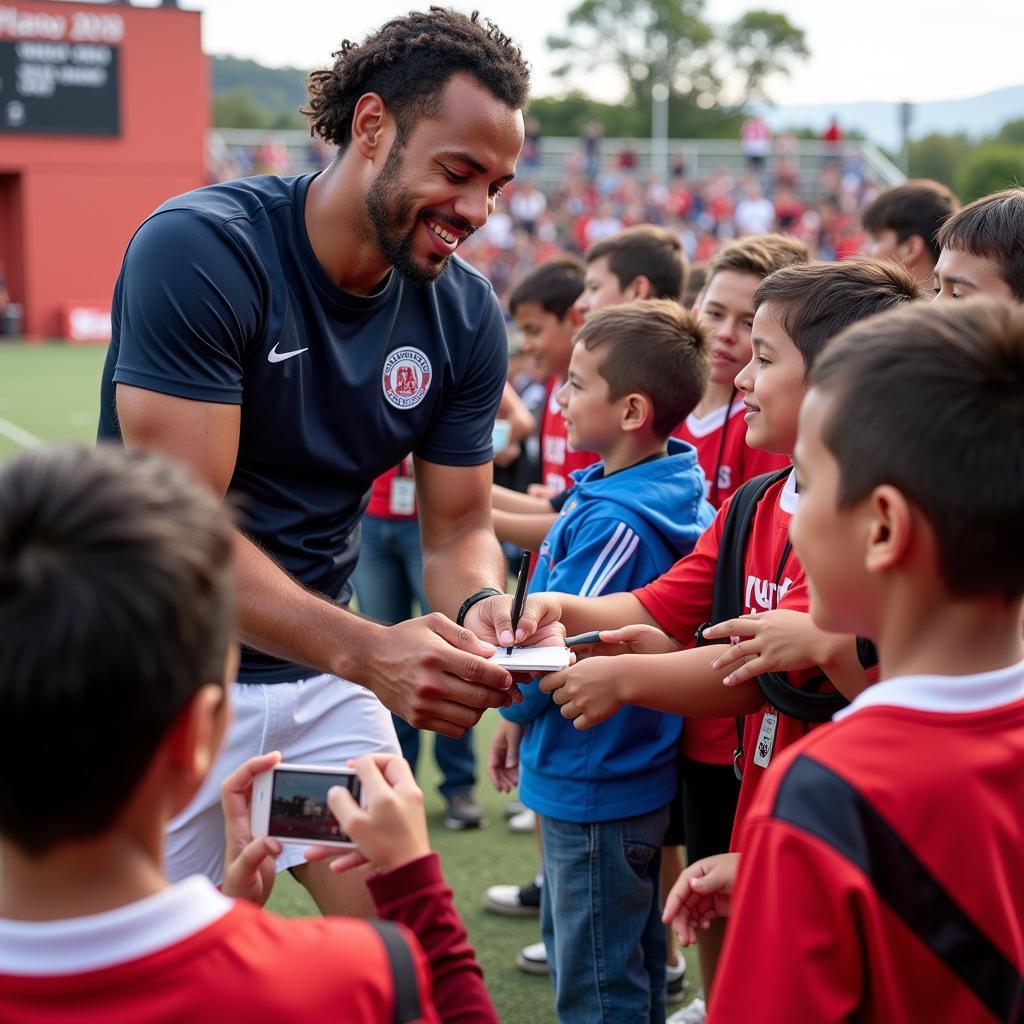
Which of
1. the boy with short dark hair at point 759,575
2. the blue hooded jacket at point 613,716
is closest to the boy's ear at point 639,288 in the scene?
the blue hooded jacket at point 613,716

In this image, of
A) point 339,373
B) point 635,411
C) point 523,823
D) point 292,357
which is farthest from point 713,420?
point 523,823

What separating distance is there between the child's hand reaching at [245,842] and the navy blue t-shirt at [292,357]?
1.19 m

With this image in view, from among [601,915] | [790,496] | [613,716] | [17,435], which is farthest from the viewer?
[17,435]

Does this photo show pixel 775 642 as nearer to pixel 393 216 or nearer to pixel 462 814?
pixel 393 216

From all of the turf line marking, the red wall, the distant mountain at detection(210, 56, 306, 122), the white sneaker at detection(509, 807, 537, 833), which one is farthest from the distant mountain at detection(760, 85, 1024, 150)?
the distant mountain at detection(210, 56, 306, 122)

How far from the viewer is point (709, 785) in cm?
344

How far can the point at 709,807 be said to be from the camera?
3.43 metres

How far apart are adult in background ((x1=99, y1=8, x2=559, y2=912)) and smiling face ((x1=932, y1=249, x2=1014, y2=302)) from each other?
117 centimetres

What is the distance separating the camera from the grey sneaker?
534 centimetres

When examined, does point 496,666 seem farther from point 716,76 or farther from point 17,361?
point 716,76

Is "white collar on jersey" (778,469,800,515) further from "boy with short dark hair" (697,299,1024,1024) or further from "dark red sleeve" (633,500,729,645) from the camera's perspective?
"boy with short dark hair" (697,299,1024,1024)

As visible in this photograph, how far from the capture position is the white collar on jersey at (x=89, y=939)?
4.51 ft

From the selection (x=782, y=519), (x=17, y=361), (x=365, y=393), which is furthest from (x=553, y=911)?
(x=17, y=361)

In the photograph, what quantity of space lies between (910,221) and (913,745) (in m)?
5.05
